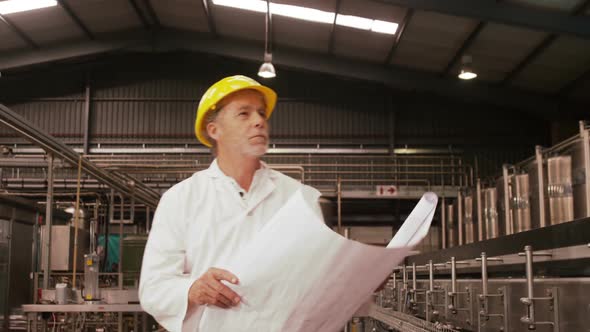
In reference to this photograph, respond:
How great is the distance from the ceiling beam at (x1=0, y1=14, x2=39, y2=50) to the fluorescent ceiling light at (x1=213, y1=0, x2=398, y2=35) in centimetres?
385

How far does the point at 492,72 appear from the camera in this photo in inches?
475

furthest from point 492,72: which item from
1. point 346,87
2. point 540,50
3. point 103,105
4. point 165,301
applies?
point 165,301

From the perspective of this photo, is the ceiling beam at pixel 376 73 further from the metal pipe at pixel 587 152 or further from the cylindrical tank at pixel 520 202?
the metal pipe at pixel 587 152

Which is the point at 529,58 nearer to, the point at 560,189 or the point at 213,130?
the point at 560,189

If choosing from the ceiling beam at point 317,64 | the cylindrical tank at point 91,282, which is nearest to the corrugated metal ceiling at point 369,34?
the ceiling beam at point 317,64

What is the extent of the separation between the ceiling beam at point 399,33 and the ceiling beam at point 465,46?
101cm

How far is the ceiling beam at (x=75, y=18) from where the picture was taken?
39.2 feet

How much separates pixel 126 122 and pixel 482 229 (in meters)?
7.86

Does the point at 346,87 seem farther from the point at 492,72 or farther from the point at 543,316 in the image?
the point at 543,316

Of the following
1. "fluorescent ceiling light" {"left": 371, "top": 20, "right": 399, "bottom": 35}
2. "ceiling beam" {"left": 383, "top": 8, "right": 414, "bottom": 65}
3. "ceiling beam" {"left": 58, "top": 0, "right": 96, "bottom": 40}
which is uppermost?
"ceiling beam" {"left": 58, "top": 0, "right": 96, "bottom": 40}

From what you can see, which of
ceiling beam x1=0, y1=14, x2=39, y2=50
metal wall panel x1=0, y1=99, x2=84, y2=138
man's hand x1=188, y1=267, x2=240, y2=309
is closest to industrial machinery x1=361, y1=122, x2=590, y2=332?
man's hand x1=188, y1=267, x2=240, y2=309

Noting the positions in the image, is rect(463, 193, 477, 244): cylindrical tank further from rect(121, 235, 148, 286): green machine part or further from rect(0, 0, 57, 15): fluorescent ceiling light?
rect(0, 0, 57, 15): fluorescent ceiling light

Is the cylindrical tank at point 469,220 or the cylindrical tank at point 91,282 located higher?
the cylindrical tank at point 469,220

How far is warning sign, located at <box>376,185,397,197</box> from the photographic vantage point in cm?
1280
